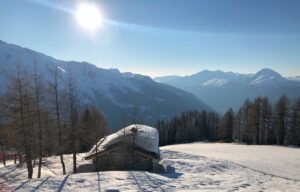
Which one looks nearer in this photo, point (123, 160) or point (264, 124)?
point (123, 160)

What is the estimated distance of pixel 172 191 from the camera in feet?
75.8

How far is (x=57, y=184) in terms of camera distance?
22672 mm

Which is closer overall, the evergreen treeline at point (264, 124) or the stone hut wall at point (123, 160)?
the stone hut wall at point (123, 160)

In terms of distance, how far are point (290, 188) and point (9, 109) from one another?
2343cm

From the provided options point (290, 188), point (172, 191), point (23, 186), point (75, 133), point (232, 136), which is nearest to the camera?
point (23, 186)

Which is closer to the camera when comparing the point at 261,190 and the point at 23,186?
the point at 23,186

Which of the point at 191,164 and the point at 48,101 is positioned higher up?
the point at 48,101

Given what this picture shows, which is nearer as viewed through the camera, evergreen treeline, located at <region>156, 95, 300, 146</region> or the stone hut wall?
the stone hut wall

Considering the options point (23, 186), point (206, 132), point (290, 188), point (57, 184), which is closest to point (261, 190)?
point (290, 188)

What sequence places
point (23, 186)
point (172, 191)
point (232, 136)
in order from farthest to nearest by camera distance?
1. point (232, 136)
2. point (172, 191)
3. point (23, 186)

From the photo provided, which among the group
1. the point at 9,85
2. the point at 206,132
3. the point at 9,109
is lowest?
the point at 206,132

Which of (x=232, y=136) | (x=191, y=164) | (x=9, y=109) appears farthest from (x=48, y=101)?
(x=232, y=136)

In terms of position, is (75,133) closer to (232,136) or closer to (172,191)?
(172,191)

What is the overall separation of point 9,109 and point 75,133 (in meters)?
7.58
